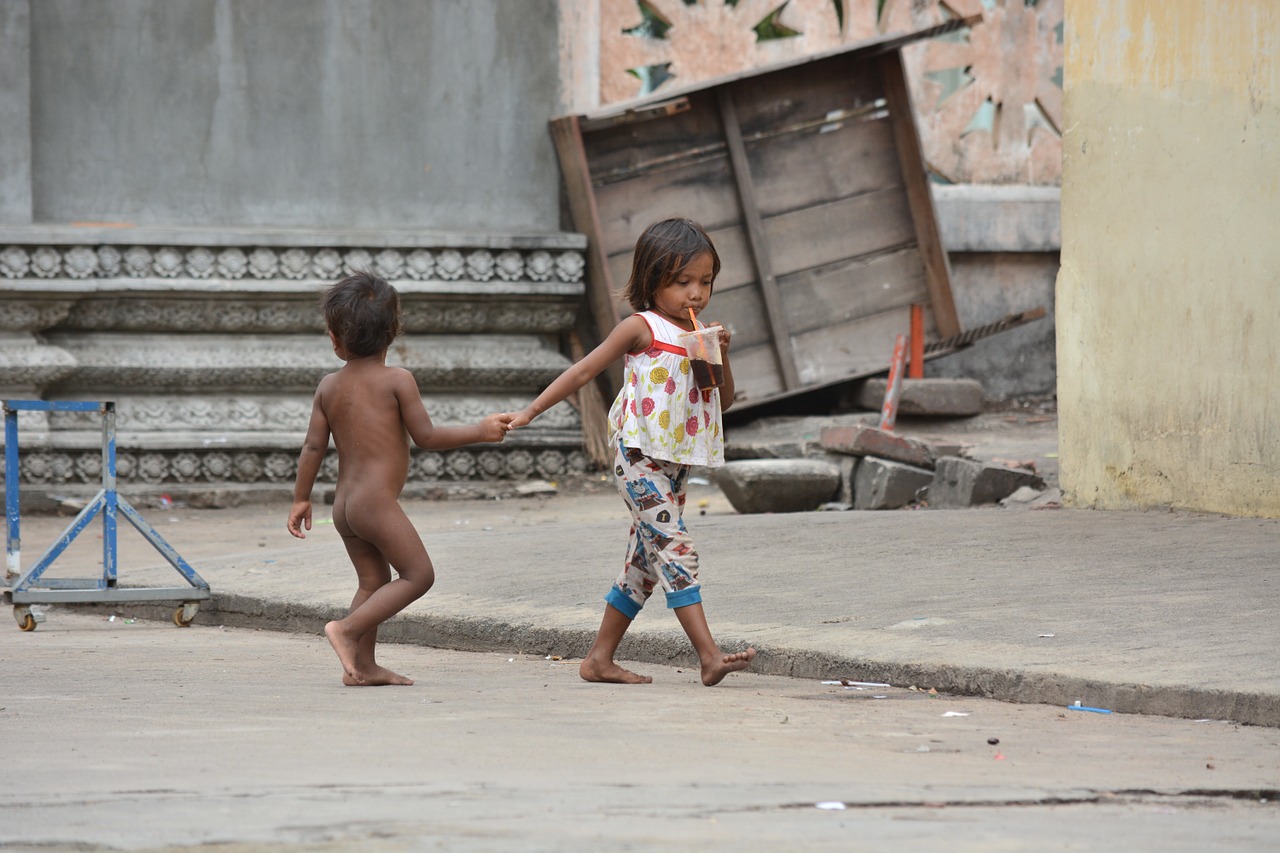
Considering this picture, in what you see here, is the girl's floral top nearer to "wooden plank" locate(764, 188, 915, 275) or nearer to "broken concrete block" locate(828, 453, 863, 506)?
"broken concrete block" locate(828, 453, 863, 506)

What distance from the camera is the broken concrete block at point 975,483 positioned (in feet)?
26.1

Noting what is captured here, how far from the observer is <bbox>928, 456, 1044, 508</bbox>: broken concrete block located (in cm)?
795

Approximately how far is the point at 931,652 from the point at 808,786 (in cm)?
153

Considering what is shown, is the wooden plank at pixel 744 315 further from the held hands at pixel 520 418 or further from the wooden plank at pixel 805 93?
the held hands at pixel 520 418

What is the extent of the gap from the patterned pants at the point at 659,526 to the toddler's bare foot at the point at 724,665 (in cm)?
18

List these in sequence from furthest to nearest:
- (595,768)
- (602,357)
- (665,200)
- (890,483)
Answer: (665,200), (890,483), (602,357), (595,768)

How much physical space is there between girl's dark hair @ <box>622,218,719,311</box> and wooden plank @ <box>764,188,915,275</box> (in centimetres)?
678

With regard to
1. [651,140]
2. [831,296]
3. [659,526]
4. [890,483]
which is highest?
[651,140]

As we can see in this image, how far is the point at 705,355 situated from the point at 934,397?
6686mm

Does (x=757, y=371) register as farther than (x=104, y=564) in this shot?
Yes

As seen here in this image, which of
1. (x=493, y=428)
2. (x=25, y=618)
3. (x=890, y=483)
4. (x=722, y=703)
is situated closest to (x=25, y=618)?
(x=25, y=618)

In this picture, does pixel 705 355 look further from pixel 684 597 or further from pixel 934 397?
pixel 934 397

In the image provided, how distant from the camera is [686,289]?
4.50 m

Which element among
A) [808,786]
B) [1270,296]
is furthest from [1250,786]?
[1270,296]
